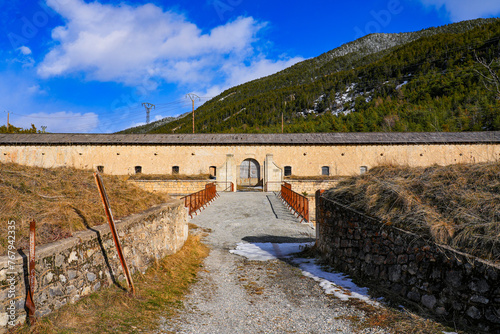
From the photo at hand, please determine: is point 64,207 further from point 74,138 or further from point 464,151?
point 464,151

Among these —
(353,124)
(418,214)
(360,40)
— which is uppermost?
(360,40)

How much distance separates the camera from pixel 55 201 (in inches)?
167

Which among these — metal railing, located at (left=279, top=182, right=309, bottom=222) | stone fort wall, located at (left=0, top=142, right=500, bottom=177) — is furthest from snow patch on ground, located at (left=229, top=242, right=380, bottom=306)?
stone fort wall, located at (left=0, top=142, right=500, bottom=177)

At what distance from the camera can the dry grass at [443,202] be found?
11.0 feet

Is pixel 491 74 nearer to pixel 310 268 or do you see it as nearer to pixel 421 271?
pixel 310 268

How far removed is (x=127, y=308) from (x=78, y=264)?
0.74 m

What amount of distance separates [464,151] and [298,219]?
2071 cm

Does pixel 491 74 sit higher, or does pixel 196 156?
pixel 491 74

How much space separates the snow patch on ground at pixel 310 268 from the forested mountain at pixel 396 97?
120 feet

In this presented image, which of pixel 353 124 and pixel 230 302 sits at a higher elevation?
pixel 353 124

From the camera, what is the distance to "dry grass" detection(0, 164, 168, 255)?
3404mm

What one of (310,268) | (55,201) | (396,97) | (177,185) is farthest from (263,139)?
(396,97)

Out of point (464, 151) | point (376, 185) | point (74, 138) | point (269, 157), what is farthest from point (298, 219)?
point (74, 138)

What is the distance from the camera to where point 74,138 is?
87.9 ft
